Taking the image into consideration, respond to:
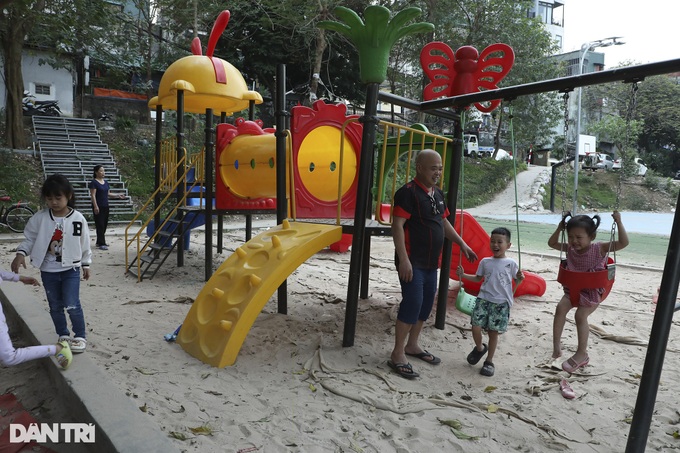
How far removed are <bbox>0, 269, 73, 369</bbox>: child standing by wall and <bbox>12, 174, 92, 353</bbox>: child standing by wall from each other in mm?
271

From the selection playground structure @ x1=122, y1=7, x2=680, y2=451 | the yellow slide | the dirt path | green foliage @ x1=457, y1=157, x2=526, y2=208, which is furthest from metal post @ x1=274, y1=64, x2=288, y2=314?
green foliage @ x1=457, y1=157, x2=526, y2=208

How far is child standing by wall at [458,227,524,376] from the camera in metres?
3.80

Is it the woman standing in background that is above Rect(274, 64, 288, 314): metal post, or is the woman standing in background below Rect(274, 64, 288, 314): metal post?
below

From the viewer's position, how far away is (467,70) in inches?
200

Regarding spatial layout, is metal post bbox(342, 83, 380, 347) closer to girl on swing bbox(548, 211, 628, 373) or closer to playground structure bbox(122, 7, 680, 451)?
playground structure bbox(122, 7, 680, 451)

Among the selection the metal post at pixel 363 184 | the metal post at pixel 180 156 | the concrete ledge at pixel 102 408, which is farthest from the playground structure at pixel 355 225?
the metal post at pixel 180 156

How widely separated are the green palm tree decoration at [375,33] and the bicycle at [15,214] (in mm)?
11180

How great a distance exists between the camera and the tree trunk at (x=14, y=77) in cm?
1509

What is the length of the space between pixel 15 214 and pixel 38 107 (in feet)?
37.5

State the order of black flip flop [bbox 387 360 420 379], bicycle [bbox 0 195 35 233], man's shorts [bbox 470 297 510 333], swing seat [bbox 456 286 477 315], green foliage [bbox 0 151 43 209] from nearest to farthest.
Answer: black flip flop [bbox 387 360 420 379] < man's shorts [bbox 470 297 510 333] < swing seat [bbox 456 286 477 315] < bicycle [bbox 0 195 35 233] < green foliage [bbox 0 151 43 209]

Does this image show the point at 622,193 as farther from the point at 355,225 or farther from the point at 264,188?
the point at 355,225

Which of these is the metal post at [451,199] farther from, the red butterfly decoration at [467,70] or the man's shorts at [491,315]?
the man's shorts at [491,315]

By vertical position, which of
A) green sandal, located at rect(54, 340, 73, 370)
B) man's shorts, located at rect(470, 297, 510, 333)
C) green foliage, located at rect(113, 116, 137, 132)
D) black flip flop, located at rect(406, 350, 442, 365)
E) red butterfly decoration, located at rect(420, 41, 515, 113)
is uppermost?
red butterfly decoration, located at rect(420, 41, 515, 113)

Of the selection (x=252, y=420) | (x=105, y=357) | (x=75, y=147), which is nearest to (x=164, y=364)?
(x=105, y=357)
